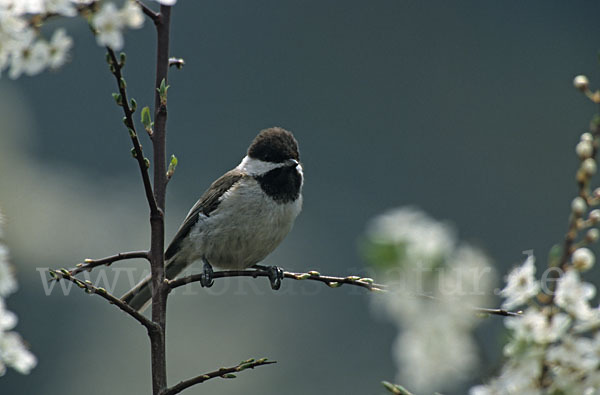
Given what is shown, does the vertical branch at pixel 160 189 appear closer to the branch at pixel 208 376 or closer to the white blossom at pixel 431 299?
the branch at pixel 208 376

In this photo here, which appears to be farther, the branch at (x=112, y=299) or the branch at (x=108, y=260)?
the branch at (x=108, y=260)

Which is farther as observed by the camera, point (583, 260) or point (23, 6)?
point (23, 6)

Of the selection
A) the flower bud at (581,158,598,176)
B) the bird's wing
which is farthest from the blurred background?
the bird's wing

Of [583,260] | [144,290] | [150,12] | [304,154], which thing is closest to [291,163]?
[144,290]

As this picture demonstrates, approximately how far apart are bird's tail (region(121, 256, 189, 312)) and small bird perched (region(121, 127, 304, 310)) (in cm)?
12

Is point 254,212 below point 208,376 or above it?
above

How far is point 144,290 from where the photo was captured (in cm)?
325

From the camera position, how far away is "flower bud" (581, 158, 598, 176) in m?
1.10

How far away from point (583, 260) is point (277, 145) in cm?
253

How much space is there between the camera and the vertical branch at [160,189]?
1.72 m

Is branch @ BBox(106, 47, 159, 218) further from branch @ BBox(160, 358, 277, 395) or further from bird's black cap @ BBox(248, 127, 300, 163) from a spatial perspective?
bird's black cap @ BBox(248, 127, 300, 163)

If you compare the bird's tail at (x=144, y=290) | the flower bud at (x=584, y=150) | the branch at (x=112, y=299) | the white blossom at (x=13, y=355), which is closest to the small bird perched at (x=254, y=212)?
the bird's tail at (x=144, y=290)

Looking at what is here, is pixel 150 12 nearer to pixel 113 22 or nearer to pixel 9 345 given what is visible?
pixel 113 22

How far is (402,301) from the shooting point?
1.10 m
